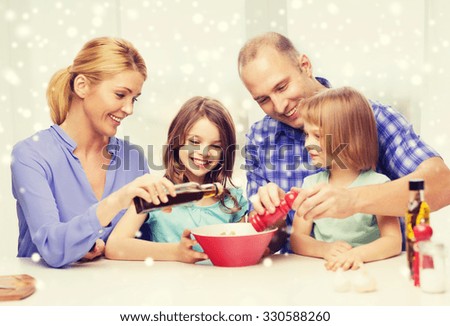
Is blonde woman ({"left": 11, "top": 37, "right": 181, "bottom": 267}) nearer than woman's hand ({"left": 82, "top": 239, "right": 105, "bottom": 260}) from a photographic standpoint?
No

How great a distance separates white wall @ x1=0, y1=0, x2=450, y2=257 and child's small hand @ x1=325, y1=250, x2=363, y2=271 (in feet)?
3.61

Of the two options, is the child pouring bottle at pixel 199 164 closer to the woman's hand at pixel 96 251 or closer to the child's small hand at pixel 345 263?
the woman's hand at pixel 96 251

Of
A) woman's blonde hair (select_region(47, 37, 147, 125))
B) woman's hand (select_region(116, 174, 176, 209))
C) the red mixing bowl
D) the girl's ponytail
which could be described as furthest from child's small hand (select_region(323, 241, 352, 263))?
the girl's ponytail

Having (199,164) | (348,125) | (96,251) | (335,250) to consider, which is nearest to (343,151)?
(348,125)

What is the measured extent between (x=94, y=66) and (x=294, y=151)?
633 mm

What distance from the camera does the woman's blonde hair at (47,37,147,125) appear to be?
1604 mm

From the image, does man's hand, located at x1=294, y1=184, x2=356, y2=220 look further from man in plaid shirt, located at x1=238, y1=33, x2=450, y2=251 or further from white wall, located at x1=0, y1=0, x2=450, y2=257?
white wall, located at x1=0, y1=0, x2=450, y2=257

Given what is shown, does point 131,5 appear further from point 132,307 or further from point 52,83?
point 132,307

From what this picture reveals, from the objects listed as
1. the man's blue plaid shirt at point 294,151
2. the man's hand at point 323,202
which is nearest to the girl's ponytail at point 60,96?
the man's blue plaid shirt at point 294,151

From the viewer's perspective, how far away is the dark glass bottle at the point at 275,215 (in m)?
1.19

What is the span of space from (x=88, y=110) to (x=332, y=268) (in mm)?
823

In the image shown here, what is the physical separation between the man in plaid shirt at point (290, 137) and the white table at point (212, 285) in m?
0.22

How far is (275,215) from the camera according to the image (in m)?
1.22

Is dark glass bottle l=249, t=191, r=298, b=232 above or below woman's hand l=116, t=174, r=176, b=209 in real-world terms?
below
